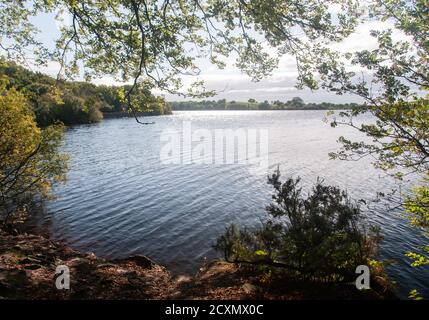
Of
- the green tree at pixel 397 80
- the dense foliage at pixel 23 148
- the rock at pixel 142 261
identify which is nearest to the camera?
the green tree at pixel 397 80

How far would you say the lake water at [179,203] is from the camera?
18141mm

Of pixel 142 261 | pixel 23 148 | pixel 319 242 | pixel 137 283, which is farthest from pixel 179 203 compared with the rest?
pixel 319 242

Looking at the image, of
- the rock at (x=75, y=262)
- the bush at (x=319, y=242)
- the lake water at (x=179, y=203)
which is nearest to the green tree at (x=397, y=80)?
the bush at (x=319, y=242)

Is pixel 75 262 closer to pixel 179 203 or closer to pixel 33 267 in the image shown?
pixel 33 267

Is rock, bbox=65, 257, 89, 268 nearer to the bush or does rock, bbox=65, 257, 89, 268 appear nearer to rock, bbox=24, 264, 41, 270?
rock, bbox=24, 264, 41, 270

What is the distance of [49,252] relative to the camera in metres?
15.3

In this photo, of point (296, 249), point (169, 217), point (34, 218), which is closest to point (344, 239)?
point (296, 249)

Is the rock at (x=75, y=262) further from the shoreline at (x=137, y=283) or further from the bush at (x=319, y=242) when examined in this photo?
the bush at (x=319, y=242)

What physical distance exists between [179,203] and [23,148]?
13.0 meters

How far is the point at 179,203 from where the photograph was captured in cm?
2672

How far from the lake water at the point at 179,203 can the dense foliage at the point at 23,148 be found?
4089 mm

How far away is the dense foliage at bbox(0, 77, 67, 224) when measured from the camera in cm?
1772
